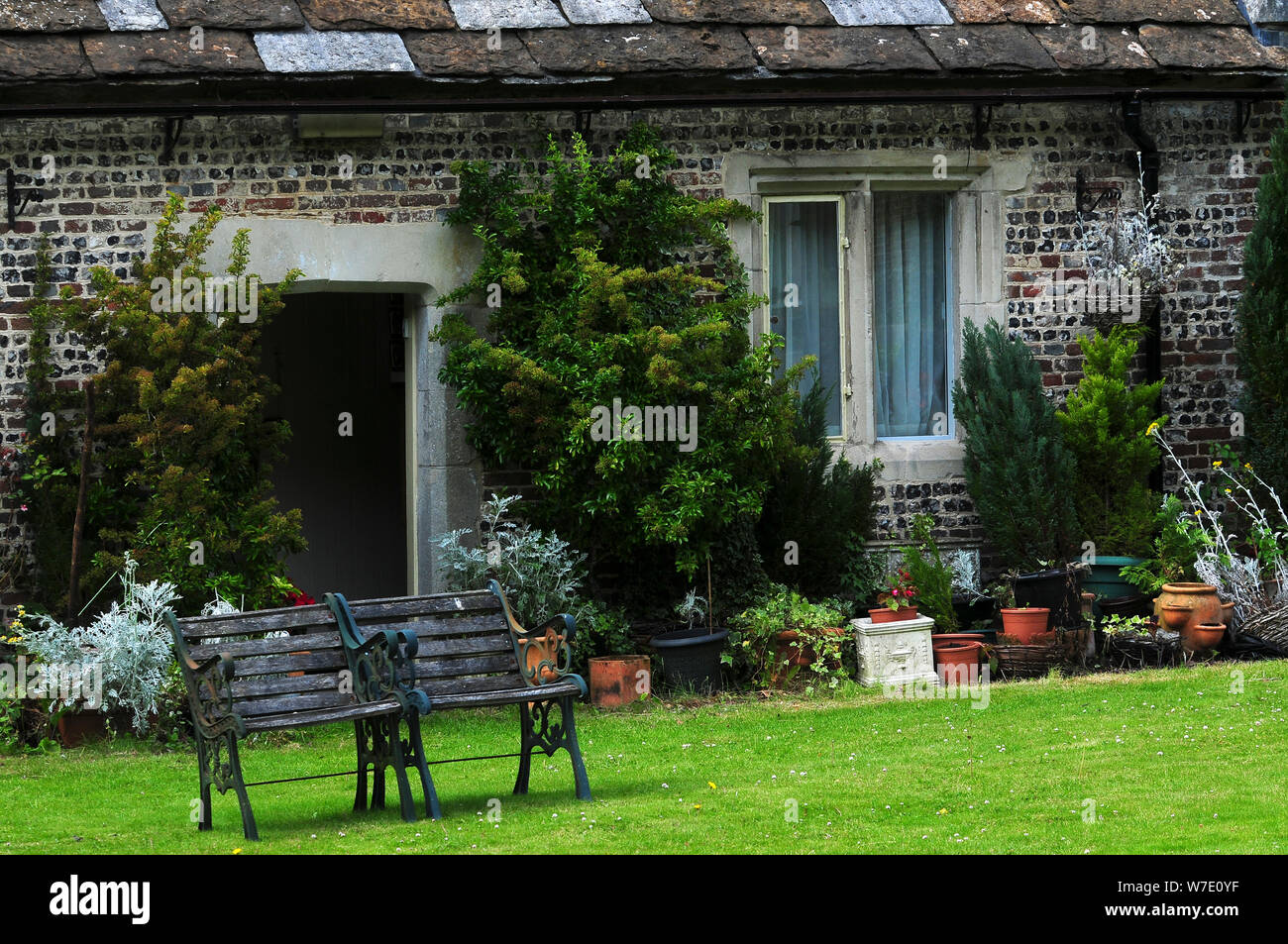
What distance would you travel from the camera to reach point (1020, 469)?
1098 centimetres

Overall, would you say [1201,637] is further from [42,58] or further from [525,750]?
[42,58]

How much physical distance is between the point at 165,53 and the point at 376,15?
4.32 ft

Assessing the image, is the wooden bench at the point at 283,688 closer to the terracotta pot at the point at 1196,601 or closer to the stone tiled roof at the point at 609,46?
the stone tiled roof at the point at 609,46

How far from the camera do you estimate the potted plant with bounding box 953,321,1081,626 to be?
10914 mm

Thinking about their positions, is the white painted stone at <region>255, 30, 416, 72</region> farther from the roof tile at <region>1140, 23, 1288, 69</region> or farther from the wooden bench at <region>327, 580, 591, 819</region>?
the roof tile at <region>1140, 23, 1288, 69</region>

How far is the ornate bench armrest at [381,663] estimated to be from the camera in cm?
683

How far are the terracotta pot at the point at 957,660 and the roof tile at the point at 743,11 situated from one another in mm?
4061

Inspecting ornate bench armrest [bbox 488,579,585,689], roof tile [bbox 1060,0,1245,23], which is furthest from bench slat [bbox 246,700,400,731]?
roof tile [bbox 1060,0,1245,23]

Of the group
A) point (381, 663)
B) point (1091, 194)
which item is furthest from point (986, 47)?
point (381, 663)

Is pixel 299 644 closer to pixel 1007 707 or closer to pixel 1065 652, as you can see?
pixel 1007 707

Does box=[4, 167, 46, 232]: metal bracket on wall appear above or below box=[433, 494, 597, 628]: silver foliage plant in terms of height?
above

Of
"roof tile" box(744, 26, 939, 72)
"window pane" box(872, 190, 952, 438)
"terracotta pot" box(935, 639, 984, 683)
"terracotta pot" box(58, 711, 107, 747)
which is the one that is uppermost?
"roof tile" box(744, 26, 939, 72)

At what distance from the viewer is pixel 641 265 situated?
34.8 feet

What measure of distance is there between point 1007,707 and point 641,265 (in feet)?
11.3
